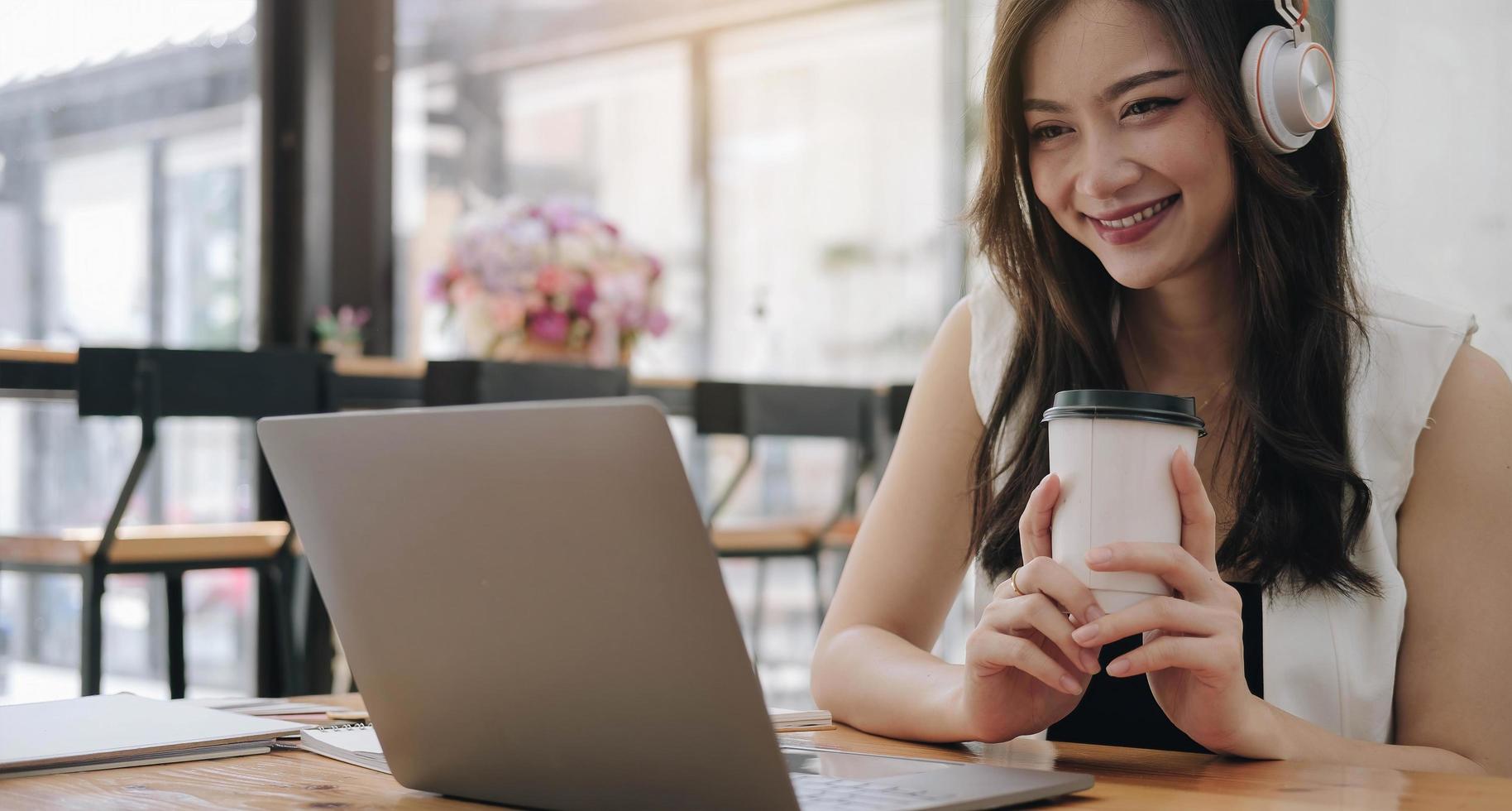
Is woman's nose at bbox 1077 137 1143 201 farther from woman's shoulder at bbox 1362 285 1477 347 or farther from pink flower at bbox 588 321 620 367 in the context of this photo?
pink flower at bbox 588 321 620 367

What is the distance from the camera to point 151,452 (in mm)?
2666

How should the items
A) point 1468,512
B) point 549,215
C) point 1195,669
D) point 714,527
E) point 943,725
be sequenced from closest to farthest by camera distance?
point 1195,669, point 943,725, point 1468,512, point 549,215, point 714,527

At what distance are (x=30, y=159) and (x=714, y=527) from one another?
1.83 meters

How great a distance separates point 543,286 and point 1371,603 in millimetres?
2321

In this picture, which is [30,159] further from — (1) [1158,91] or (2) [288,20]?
(1) [1158,91]

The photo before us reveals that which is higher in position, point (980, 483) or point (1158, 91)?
point (1158, 91)

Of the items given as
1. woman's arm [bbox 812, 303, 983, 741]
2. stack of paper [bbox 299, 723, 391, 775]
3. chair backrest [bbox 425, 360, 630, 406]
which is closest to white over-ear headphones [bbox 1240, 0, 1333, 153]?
woman's arm [bbox 812, 303, 983, 741]

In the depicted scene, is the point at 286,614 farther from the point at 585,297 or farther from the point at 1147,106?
the point at 1147,106

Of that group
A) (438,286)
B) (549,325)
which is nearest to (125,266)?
(438,286)

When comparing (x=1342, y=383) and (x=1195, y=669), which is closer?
(x=1195, y=669)

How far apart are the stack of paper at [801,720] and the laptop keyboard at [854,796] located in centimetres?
25

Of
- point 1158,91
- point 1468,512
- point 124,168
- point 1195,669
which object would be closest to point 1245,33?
point 1158,91

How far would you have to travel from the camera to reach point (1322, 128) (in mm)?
1139

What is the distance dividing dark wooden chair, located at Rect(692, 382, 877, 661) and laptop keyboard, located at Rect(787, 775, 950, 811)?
245 cm
